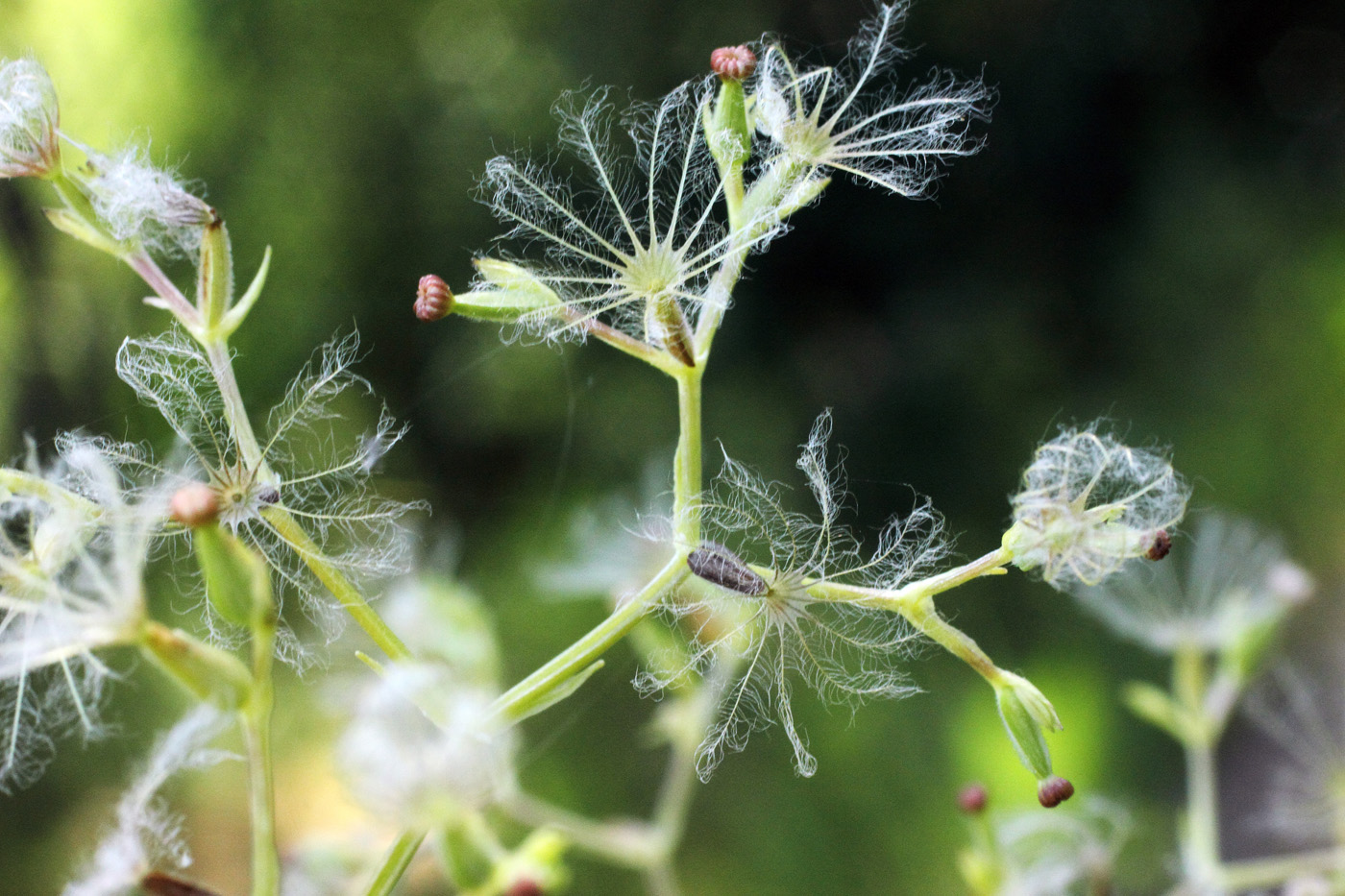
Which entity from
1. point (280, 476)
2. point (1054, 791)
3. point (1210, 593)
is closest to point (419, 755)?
point (280, 476)

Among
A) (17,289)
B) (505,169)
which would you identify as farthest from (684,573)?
(17,289)

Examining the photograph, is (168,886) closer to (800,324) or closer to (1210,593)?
(1210,593)

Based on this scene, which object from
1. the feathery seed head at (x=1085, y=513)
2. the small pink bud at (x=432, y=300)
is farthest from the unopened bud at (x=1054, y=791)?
the small pink bud at (x=432, y=300)

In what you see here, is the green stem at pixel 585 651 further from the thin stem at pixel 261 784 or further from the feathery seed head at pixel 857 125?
the feathery seed head at pixel 857 125

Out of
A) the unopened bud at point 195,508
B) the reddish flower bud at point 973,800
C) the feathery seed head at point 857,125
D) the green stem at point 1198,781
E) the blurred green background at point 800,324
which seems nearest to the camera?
the unopened bud at point 195,508

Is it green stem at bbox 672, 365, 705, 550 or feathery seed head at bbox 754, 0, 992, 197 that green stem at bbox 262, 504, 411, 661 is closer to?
green stem at bbox 672, 365, 705, 550

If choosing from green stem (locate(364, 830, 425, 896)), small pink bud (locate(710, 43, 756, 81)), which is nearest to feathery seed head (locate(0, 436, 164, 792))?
green stem (locate(364, 830, 425, 896))
